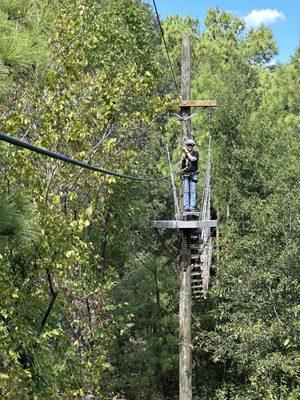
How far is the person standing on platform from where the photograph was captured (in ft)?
24.8

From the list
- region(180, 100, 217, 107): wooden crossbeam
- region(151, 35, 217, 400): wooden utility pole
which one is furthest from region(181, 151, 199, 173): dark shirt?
region(180, 100, 217, 107): wooden crossbeam

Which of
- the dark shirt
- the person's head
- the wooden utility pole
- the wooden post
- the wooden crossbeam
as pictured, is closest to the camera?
the wooden utility pole

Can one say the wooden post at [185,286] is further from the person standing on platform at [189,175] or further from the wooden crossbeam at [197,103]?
the person standing on platform at [189,175]

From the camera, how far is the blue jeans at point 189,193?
767 cm

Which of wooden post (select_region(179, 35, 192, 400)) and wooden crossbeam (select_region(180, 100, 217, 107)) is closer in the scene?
wooden crossbeam (select_region(180, 100, 217, 107))

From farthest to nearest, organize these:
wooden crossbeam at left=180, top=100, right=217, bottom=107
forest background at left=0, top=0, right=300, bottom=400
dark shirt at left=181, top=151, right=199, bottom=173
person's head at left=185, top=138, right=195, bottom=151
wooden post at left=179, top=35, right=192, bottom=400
Result: wooden post at left=179, top=35, right=192, bottom=400 → wooden crossbeam at left=180, top=100, right=217, bottom=107 → dark shirt at left=181, top=151, right=199, bottom=173 → person's head at left=185, top=138, right=195, bottom=151 → forest background at left=0, top=0, right=300, bottom=400

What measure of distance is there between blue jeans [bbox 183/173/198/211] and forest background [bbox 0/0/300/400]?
0.82 m

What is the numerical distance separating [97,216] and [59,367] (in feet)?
13.7

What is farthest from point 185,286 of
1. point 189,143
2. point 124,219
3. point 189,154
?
point 189,143

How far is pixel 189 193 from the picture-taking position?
7.72 meters

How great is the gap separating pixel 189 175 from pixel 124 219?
176 centimetres

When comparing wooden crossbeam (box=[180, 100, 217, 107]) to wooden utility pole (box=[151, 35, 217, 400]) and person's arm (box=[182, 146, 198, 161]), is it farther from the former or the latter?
person's arm (box=[182, 146, 198, 161])

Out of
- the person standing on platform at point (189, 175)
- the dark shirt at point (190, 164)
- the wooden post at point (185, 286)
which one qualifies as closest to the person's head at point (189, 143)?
the person standing on platform at point (189, 175)

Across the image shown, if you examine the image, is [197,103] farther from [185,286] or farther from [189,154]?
[185,286]
